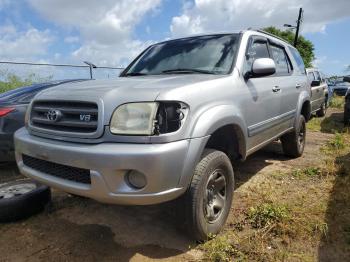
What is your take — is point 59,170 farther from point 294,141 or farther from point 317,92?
point 317,92

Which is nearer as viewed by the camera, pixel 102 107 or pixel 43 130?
pixel 102 107

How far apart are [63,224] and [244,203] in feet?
6.24

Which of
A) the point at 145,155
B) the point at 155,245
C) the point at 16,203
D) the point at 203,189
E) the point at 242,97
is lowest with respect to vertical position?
the point at 155,245

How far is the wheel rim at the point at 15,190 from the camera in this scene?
3.84 metres

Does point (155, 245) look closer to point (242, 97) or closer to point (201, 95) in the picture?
point (201, 95)

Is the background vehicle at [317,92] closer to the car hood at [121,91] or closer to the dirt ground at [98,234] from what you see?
the dirt ground at [98,234]

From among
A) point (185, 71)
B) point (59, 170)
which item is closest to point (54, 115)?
point (59, 170)

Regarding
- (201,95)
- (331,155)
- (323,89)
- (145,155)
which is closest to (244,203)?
(201,95)

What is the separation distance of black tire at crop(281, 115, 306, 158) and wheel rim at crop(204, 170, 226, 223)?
104 inches

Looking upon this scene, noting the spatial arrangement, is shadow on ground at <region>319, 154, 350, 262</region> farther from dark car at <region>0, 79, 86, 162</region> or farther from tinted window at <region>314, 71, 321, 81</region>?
tinted window at <region>314, 71, 321, 81</region>

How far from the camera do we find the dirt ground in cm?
300

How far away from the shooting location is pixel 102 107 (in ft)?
8.72

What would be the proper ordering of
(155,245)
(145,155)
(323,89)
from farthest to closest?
(323,89) < (155,245) < (145,155)

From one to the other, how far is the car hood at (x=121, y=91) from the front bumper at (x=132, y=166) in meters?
0.28
